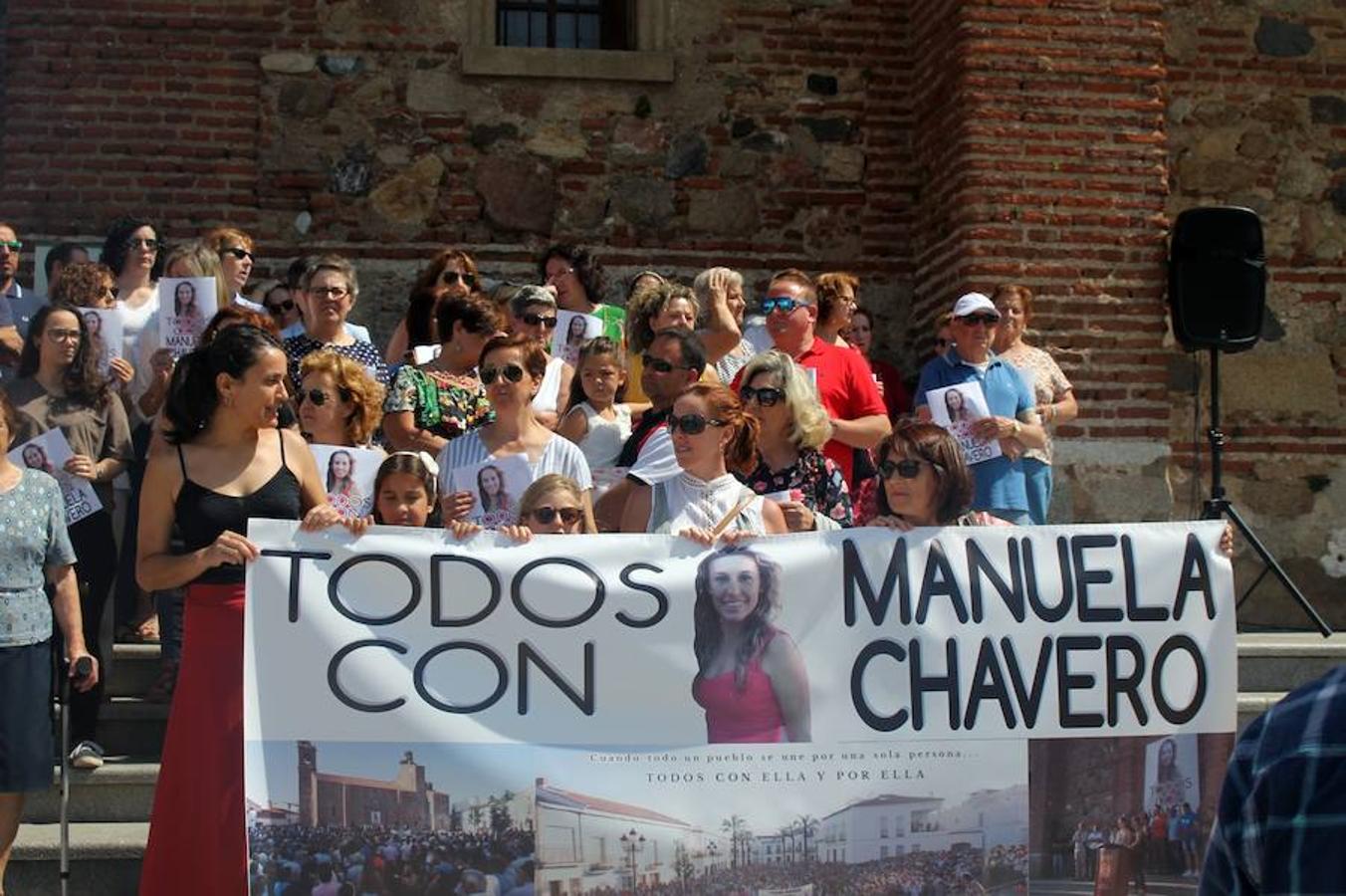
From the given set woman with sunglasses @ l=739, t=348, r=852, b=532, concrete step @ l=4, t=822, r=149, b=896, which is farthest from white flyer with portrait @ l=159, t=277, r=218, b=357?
woman with sunglasses @ l=739, t=348, r=852, b=532

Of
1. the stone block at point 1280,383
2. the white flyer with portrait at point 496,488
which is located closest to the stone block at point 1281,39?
the stone block at point 1280,383

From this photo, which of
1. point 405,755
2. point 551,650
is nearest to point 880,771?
point 551,650

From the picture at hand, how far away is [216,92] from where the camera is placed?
1031cm

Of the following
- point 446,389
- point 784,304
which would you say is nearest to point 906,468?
point 784,304

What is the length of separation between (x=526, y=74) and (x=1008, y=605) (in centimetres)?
596

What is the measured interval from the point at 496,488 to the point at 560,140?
15.8 ft

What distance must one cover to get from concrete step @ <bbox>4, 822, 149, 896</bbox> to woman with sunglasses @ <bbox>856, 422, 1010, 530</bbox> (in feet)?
8.68

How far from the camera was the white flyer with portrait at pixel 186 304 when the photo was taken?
7449 mm

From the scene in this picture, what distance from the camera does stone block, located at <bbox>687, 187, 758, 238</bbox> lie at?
→ 10.6 m

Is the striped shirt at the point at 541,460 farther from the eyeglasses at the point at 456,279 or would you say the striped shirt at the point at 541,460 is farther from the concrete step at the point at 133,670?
the eyeglasses at the point at 456,279

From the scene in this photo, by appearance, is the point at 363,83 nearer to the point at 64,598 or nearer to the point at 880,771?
the point at 64,598

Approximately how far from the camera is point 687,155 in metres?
10.6

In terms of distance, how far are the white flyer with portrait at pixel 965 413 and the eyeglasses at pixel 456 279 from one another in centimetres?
206

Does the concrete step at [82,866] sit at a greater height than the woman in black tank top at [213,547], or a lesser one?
lesser
